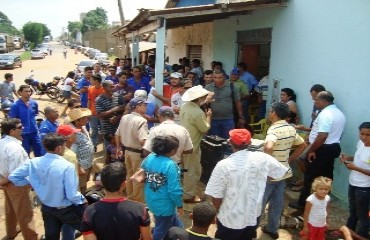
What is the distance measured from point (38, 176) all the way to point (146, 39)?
16656 millimetres

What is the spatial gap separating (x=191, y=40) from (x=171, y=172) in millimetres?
10022

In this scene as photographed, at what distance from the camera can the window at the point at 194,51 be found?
1247 cm

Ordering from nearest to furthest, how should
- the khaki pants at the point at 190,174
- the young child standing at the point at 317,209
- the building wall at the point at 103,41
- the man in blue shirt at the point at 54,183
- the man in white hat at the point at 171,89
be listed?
the man in blue shirt at the point at 54,183, the young child standing at the point at 317,209, the khaki pants at the point at 190,174, the man in white hat at the point at 171,89, the building wall at the point at 103,41

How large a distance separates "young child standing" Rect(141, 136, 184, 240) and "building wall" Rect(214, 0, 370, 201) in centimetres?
310

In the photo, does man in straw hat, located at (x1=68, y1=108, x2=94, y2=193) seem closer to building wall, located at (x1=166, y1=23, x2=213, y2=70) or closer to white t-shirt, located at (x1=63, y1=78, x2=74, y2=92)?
building wall, located at (x1=166, y1=23, x2=213, y2=70)

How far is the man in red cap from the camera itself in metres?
3.21

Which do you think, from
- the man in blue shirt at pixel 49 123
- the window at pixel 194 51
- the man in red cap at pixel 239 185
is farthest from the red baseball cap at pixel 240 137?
the window at pixel 194 51

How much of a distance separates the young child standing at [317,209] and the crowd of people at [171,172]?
11 mm

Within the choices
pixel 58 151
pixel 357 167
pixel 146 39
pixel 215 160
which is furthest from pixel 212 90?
pixel 146 39

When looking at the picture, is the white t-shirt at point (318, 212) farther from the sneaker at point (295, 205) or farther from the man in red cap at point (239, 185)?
the sneaker at point (295, 205)

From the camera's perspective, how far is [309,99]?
6434 millimetres

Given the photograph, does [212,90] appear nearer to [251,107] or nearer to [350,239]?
[251,107]

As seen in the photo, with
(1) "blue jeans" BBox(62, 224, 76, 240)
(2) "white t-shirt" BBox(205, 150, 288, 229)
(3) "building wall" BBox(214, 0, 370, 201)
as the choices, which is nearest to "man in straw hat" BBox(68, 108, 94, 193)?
(1) "blue jeans" BBox(62, 224, 76, 240)

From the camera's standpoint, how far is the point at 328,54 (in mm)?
5871
